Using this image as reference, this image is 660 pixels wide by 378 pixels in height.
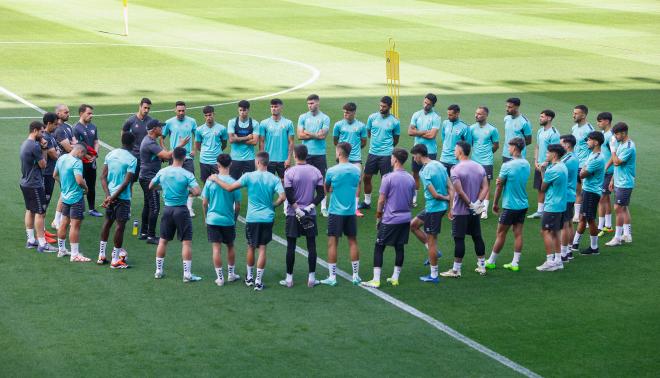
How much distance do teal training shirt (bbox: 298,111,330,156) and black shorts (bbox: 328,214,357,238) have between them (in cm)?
457

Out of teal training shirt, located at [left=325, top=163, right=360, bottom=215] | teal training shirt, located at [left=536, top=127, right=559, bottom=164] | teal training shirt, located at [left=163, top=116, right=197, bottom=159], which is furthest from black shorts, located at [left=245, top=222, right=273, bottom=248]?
teal training shirt, located at [left=536, top=127, right=559, bottom=164]

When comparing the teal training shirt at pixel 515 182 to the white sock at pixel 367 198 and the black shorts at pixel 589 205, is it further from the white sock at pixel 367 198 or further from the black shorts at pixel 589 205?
the white sock at pixel 367 198

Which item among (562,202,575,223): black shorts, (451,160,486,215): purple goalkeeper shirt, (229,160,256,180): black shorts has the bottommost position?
(562,202,575,223): black shorts

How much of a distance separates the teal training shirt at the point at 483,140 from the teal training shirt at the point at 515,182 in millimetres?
3544

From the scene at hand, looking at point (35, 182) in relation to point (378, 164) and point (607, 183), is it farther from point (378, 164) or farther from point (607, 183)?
point (607, 183)

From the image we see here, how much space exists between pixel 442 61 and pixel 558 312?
26.8 metres

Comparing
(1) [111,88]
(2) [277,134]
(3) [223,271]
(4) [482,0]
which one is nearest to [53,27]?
(1) [111,88]

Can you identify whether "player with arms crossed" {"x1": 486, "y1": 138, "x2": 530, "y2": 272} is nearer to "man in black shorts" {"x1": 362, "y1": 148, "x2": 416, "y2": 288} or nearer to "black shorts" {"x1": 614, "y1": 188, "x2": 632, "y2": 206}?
"man in black shorts" {"x1": 362, "y1": 148, "x2": 416, "y2": 288}

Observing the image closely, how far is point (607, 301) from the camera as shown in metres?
16.2

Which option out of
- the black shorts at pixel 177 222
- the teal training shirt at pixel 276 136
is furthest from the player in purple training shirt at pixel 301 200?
the teal training shirt at pixel 276 136

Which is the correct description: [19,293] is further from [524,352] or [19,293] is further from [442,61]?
[442,61]

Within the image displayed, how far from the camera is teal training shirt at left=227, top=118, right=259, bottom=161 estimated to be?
68.7 feet

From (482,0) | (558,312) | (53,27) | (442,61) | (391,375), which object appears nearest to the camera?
(391,375)

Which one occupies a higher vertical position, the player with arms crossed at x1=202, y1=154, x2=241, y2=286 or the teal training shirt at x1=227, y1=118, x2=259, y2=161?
the teal training shirt at x1=227, y1=118, x2=259, y2=161
